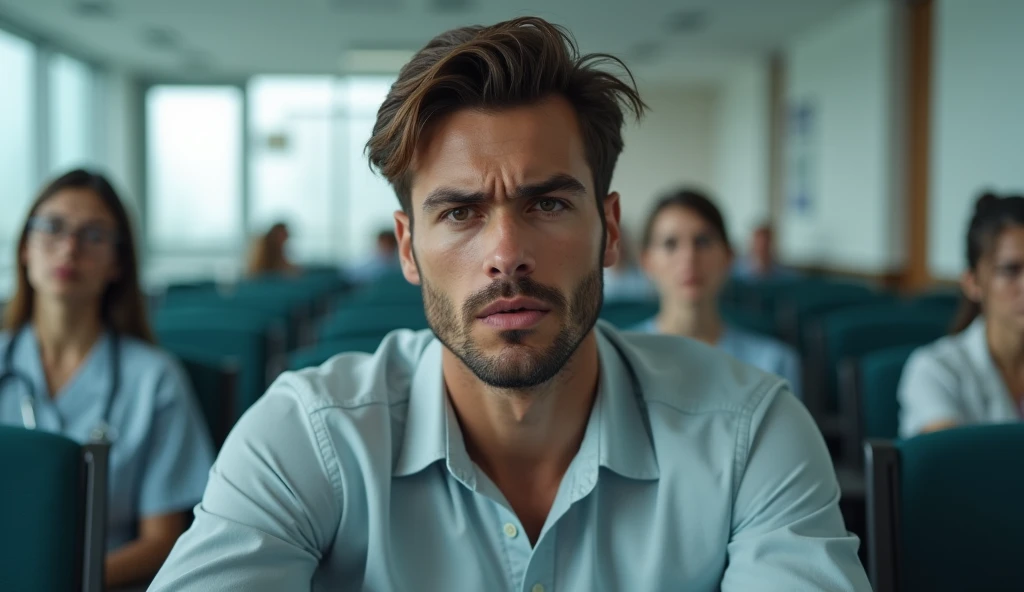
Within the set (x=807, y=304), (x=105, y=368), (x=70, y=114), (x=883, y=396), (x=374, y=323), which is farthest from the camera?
(x=70, y=114)

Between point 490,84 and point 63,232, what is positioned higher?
point 490,84

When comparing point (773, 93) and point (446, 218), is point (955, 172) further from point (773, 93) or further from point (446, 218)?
point (446, 218)

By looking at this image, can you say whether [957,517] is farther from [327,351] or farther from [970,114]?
[970,114]

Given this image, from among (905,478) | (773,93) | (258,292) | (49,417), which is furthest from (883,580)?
(773,93)

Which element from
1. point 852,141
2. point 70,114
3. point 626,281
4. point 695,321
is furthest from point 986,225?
point 70,114

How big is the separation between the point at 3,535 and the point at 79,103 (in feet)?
38.8

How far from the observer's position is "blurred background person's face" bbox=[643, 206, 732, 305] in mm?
3037

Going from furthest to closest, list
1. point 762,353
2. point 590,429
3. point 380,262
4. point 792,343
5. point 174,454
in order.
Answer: point 380,262 < point 792,343 < point 762,353 < point 174,454 < point 590,429

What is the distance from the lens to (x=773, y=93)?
12289 millimetres

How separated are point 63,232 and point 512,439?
1435mm

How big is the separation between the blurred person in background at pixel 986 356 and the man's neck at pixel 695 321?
0.72 meters

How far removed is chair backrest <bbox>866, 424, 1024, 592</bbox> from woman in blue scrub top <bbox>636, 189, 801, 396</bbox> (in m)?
1.44

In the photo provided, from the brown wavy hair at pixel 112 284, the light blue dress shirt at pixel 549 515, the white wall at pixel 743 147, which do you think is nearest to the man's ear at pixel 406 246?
the light blue dress shirt at pixel 549 515

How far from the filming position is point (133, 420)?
6.97ft
